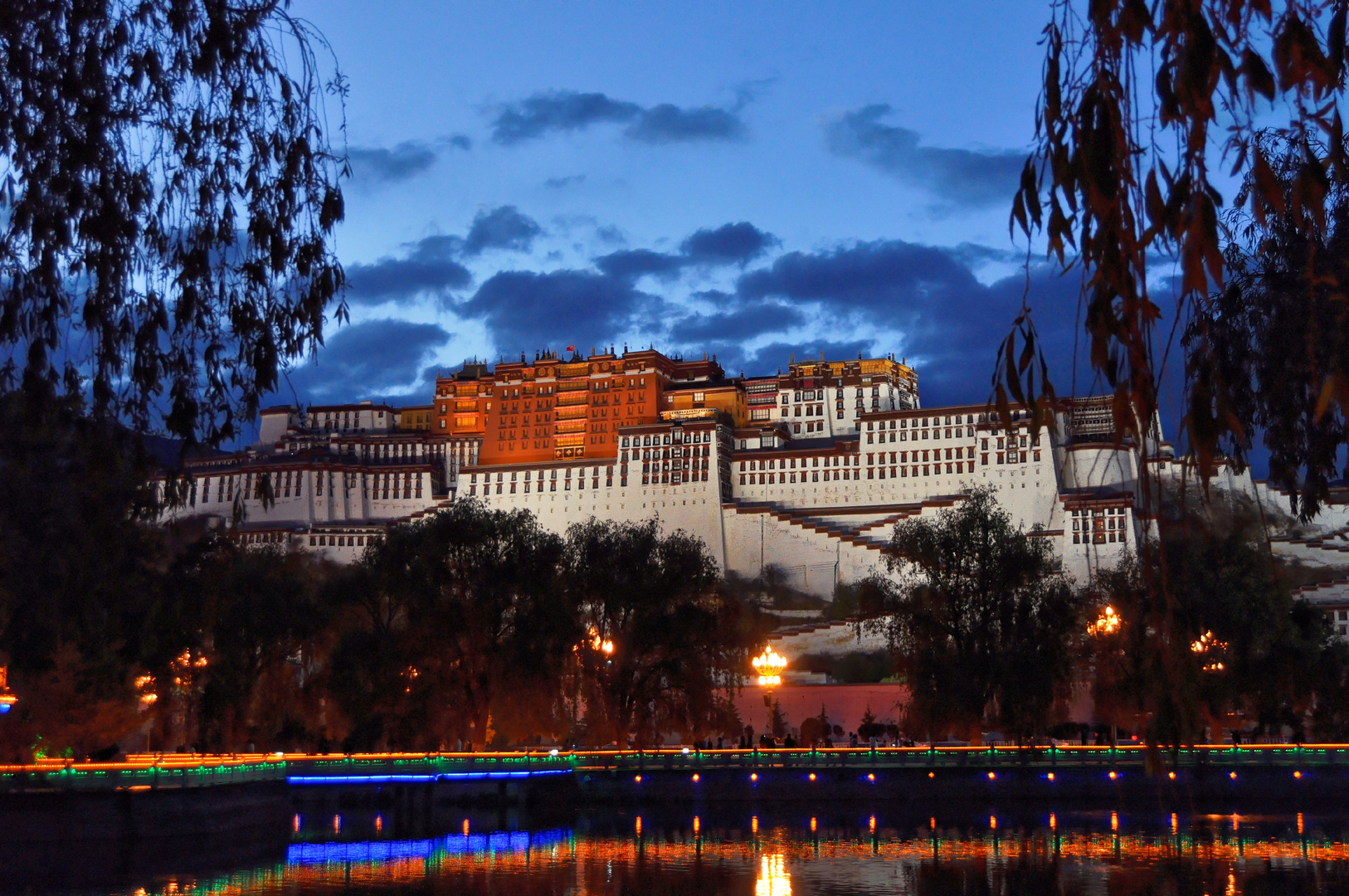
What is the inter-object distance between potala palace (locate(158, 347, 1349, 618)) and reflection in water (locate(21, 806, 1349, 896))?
3931 cm

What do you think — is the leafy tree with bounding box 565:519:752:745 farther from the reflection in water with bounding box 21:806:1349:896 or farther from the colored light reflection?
the colored light reflection

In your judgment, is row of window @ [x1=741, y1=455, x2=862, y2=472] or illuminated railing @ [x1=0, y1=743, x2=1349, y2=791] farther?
row of window @ [x1=741, y1=455, x2=862, y2=472]

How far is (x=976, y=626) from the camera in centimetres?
3800

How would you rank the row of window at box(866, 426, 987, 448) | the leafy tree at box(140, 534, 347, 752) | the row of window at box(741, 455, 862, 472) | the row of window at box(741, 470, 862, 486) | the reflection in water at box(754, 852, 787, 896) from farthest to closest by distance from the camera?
the row of window at box(741, 470, 862, 486) < the row of window at box(741, 455, 862, 472) < the row of window at box(866, 426, 987, 448) < the leafy tree at box(140, 534, 347, 752) < the reflection in water at box(754, 852, 787, 896)

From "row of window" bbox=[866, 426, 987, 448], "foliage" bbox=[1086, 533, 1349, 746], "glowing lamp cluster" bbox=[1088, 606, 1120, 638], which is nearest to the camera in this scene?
"foliage" bbox=[1086, 533, 1349, 746]

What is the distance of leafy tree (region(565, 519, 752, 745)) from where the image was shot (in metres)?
39.1

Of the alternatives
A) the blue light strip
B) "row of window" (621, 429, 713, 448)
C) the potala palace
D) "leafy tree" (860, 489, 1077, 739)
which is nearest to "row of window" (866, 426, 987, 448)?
the potala palace

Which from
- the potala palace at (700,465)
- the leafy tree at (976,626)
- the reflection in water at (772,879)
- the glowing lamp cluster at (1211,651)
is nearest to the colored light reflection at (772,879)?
the reflection in water at (772,879)

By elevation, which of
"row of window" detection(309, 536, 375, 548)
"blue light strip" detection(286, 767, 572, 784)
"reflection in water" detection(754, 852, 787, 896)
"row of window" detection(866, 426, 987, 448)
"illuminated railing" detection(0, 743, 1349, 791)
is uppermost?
"row of window" detection(866, 426, 987, 448)

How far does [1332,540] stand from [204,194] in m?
76.8

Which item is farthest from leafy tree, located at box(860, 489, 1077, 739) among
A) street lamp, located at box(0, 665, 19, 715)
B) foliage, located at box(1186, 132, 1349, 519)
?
foliage, located at box(1186, 132, 1349, 519)

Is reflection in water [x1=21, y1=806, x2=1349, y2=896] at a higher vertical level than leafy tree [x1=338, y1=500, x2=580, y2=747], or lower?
lower

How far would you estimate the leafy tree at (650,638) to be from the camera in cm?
3912

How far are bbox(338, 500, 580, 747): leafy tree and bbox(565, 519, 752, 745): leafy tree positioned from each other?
141cm
